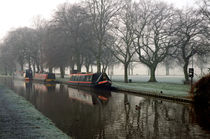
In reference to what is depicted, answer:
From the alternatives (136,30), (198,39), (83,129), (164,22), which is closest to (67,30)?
(136,30)

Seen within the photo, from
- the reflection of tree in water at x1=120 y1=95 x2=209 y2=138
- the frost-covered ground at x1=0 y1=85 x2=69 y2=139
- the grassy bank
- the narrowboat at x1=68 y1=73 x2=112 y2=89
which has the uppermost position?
the narrowboat at x1=68 y1=73 x2=112 y2=89

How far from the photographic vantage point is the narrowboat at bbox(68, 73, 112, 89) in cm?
2817

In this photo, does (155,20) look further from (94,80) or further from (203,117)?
(203,117)

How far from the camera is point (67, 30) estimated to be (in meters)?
39.4

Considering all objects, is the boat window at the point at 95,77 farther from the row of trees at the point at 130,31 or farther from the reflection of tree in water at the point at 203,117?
the reflection of tree in water at the point at 203,117

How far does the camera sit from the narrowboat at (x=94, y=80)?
28.2 meters

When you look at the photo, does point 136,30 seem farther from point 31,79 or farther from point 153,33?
point 31,79

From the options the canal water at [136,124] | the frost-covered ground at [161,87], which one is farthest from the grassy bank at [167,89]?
the canal water at [136,124]

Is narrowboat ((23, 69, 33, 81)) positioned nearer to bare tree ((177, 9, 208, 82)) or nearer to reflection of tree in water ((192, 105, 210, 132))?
bare tree ((177, 9, 208, 82))

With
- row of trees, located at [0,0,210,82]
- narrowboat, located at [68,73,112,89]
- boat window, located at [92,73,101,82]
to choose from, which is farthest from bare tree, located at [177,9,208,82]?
boat window, located at [92,73,101,82]

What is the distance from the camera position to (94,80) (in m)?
30.2

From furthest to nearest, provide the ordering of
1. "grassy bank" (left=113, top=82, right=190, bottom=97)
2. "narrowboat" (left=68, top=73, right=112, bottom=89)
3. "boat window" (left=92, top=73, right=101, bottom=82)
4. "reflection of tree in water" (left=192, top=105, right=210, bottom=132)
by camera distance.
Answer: "boat window" (left=92, top=73, right=101, bottom=82) → "narrowboat" (left=68, top=73, right=112, bottom=89) → "grassy bank" (left=113, top=82, right=190, bottom=97) → "reflection of tree in water" (left=192, top=105, right=210, bottom=132)

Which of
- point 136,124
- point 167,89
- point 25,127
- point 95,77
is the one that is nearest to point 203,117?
point 136,124

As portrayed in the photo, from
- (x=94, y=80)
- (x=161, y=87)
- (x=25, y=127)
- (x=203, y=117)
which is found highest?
(x=94, y=80)
